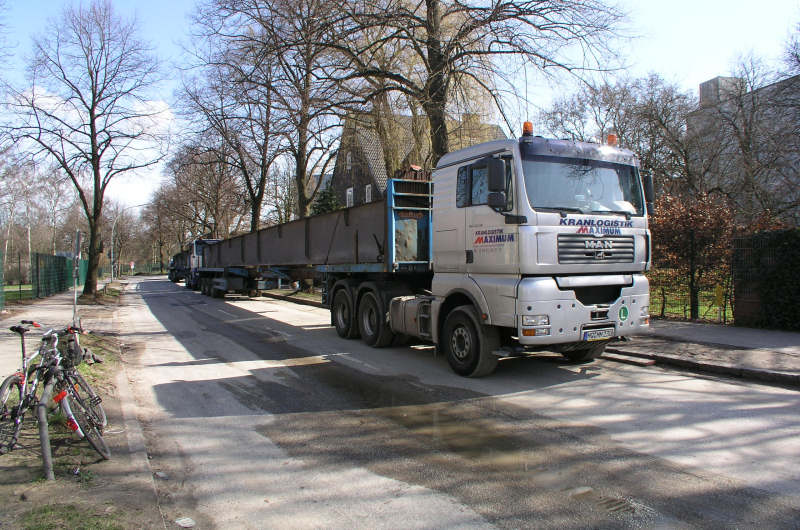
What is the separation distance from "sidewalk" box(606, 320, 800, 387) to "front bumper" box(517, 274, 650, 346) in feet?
4.63

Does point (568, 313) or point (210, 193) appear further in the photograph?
point (210, 193)

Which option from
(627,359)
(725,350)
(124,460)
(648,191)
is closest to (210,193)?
(627,359)

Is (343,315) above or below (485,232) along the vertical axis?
below

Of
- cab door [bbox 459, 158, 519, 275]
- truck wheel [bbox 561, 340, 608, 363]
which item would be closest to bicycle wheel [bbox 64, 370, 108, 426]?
cab door [bbox 459, 158, 519, 275]

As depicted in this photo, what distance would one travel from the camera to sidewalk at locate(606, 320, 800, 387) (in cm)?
740

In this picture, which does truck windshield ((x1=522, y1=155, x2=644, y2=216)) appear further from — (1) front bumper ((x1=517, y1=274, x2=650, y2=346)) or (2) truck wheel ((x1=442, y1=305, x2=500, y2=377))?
(2) truck wheel ((x1=442, y1=305, x2=500, y2=377))

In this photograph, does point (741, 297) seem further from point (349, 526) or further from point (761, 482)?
point (349, 526)

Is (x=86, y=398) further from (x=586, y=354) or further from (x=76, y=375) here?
(x=586, y=354)

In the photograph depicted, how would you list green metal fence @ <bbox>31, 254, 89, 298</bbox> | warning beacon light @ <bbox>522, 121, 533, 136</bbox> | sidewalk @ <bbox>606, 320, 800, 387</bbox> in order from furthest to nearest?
green metal fence @ <bbox>31, 254, 89, 298</bbox> < sidewalk @ <bbox>606, 320, 800, 387</bbox> < warning beacon light @ <bbox>522, 121, 533, 136</bbox>

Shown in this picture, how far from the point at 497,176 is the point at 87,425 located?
5139 mm

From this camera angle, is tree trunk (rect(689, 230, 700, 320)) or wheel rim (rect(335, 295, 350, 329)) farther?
tree trunk (rect(689, 230, 700, 320))

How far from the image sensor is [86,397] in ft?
16.9

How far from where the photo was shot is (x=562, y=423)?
18.1 ft

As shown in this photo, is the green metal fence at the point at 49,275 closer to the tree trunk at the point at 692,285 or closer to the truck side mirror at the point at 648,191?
the truck side mirror at the point at 648,191
